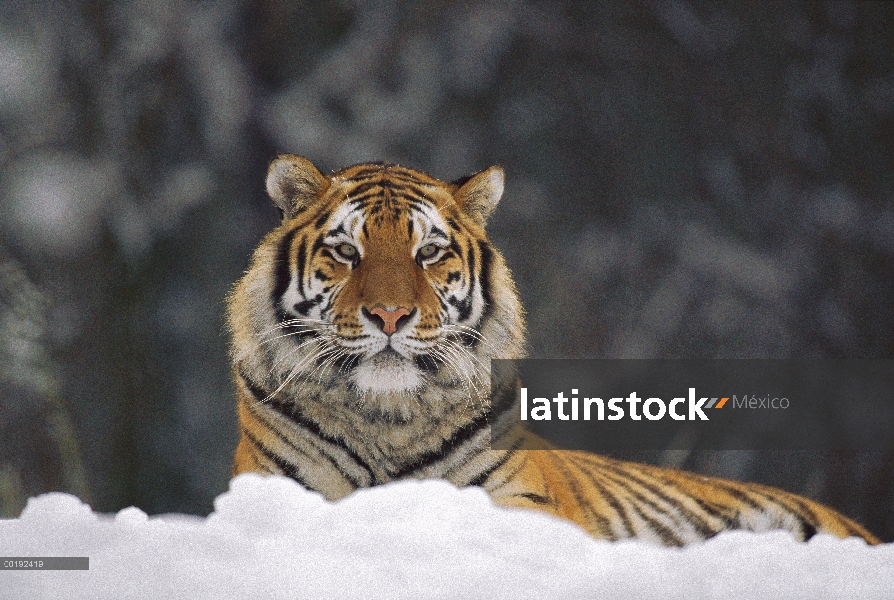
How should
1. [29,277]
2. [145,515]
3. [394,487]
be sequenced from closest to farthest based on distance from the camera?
[394,487], [145,515], [29,277]

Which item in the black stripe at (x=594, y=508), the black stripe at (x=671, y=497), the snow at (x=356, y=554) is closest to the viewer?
the snow at (x=356, y=554)

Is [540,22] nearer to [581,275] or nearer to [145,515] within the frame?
[581,275]

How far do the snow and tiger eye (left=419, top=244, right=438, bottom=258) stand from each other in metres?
0.46

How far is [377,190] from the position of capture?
1930 millimetres

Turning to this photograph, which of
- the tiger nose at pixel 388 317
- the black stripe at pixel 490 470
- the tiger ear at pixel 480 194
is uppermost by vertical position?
the tiger ear at pixel 480 194

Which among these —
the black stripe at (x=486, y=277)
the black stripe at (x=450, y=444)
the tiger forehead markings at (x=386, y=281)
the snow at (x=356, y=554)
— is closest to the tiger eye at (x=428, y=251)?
the tiger forehead markings at (x=386, y=281)

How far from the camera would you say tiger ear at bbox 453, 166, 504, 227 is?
6.45ft

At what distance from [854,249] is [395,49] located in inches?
48.7

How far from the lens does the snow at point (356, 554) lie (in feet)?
5.80

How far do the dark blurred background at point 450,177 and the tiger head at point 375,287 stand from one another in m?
0.14

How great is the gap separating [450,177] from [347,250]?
37 centimetres

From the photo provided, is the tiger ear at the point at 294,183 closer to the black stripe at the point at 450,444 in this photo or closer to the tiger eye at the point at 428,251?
the tiger eye at the point at 428,251

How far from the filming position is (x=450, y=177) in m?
2.11

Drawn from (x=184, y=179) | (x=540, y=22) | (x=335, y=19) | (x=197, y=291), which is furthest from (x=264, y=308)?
(x=540, y=22)
